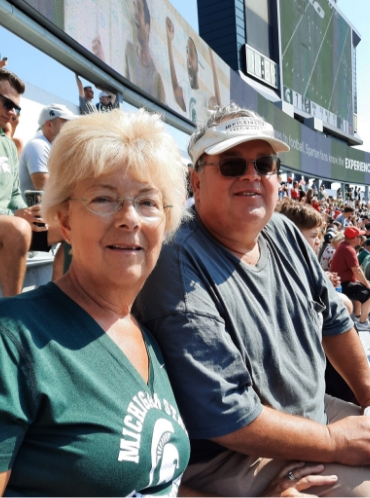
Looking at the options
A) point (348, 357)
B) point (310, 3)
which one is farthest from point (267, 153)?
point (310, 3)

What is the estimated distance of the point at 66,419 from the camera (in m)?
0.88

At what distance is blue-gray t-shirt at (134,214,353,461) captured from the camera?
1229mm

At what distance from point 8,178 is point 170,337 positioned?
6.23ft

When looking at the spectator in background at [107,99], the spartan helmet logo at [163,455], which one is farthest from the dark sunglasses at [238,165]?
the spectator in background at [107,99]

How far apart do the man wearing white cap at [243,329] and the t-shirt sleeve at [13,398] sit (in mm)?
508

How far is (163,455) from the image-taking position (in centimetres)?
101

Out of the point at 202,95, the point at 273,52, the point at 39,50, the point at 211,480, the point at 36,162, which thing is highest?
the point at 273,52

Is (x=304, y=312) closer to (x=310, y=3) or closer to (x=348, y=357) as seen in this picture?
(x=348, y=357)

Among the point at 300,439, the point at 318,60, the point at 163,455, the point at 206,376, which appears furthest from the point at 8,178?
the point at 318,60

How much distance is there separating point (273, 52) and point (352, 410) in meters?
37.2

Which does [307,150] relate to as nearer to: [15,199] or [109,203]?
[15,199]

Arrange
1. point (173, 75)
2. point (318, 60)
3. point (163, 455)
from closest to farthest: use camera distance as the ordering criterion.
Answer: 1. point (163, 455)
2. point (173, 75)
3. point (318, 60)

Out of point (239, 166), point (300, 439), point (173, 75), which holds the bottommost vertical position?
point (300, 439)

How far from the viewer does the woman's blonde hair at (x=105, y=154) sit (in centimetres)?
110
